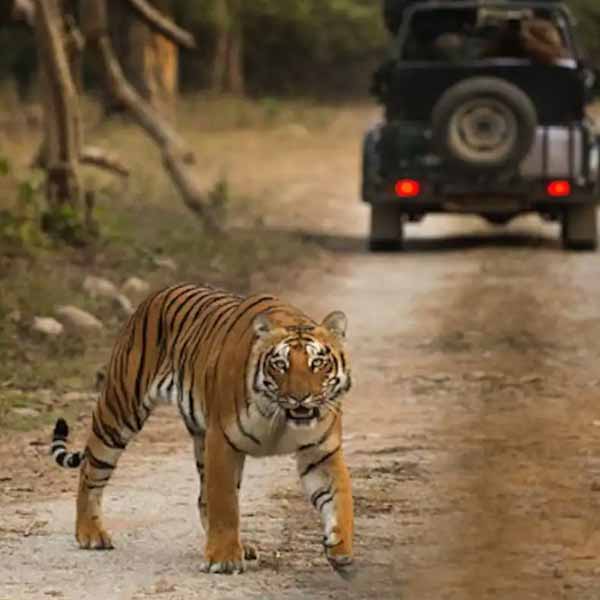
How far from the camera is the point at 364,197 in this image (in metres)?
18.0

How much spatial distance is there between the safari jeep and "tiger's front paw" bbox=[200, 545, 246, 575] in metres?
10.9

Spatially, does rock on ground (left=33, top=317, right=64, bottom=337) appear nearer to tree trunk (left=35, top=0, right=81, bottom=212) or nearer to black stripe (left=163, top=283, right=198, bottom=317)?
tree trunk (left=35, top=0, right=81, bottom=212)

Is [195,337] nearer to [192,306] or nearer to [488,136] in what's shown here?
[192,306]

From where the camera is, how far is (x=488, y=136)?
57.3 feet

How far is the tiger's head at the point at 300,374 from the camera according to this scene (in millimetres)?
6461

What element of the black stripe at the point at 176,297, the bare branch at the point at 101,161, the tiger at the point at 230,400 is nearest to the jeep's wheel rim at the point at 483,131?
the bare branch at the point at 101,161

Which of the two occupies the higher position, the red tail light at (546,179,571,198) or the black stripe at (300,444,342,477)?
the black stripe at (300,444,342,477)

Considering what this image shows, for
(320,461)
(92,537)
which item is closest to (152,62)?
(92,537)

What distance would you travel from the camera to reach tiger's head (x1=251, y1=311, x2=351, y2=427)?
21.2ft

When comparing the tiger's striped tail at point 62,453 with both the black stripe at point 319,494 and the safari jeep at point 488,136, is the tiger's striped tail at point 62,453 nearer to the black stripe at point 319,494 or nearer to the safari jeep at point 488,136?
the black stripe at point 319,494

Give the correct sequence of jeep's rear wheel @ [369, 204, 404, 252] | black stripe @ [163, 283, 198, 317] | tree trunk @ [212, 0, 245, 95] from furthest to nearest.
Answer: tree trunk @ [212, 0, 245, 95]
jeep's rear wheel @ [369, 204, 404, 252]
black stripe @ [163, 283, 198, 317]

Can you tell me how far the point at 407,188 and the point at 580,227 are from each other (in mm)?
1431

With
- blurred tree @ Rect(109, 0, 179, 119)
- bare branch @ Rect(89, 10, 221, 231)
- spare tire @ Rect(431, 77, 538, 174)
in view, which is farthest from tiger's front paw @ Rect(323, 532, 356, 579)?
blurred tree @ Rect(109, 0, 179, 119)

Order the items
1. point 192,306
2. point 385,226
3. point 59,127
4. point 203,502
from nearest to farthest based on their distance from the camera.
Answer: point 203,502
point 192,306
point 59,127
point 385,226
